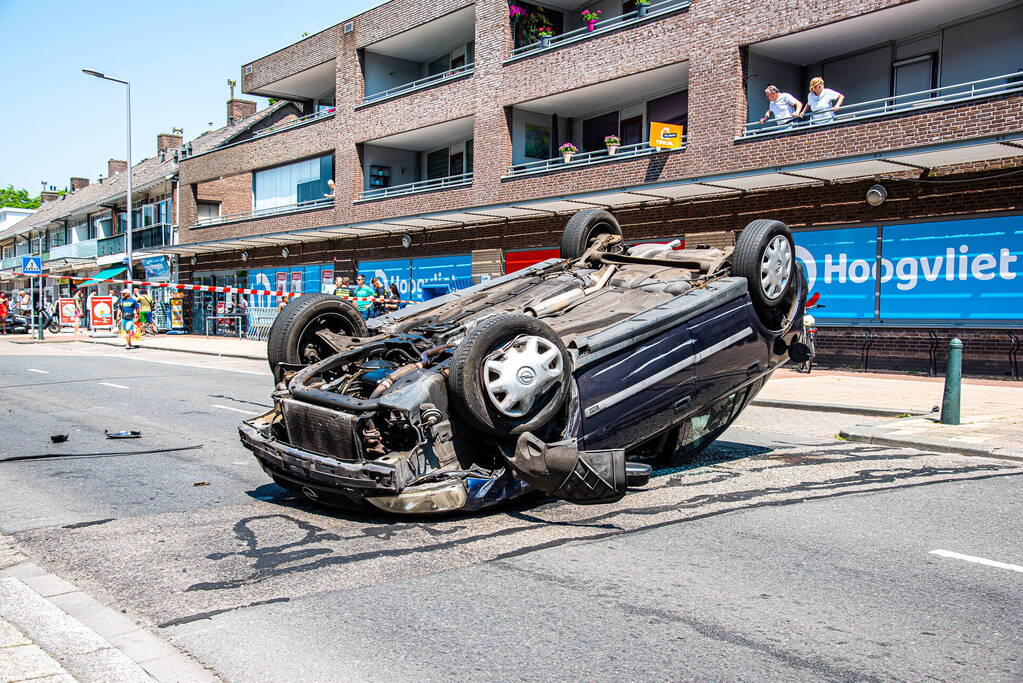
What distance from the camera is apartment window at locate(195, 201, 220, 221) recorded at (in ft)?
131

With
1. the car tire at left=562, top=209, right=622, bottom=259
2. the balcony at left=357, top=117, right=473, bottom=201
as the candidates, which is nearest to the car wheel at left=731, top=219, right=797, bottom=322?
the car tire at left=562, top=209, right=622, bottom=259

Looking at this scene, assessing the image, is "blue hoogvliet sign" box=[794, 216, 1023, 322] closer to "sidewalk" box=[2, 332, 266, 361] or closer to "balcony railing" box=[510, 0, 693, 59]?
"balcony railing" box=[510, 0, 693, 59]

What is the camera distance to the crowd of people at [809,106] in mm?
17172

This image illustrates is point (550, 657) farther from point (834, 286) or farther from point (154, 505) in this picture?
point (834, 286)

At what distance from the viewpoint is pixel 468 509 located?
524 centimetres

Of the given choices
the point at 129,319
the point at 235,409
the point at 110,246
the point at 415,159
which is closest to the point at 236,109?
the point at 110,246

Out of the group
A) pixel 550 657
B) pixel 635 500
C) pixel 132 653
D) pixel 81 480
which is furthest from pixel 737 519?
pixel 81 480

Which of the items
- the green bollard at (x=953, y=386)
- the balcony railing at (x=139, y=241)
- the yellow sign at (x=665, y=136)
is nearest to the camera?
the green bollard at (x=953, y=386)

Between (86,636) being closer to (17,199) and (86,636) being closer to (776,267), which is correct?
(776,267)

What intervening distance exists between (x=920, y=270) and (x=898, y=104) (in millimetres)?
3638

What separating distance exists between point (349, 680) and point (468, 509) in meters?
2.03

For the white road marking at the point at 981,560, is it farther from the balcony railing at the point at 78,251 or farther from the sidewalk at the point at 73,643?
the balcony railing at the point at 78,251

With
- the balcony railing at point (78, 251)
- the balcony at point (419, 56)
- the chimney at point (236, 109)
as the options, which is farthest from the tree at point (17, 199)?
the balcony at point (419, 56)

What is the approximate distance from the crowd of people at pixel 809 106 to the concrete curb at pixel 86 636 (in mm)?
16367
